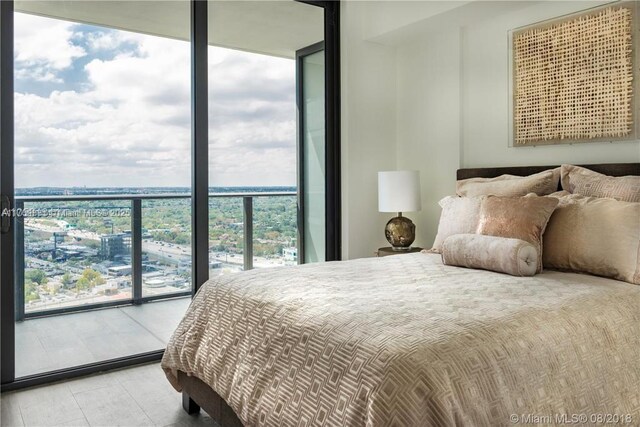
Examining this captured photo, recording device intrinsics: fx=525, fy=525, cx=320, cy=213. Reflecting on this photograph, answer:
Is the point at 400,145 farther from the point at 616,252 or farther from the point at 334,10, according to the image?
the point at 616,252

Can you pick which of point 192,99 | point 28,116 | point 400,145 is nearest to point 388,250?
point 400,145

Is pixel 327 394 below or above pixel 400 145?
below

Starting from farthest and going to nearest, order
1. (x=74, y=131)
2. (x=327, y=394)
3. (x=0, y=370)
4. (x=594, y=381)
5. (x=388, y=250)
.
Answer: (x=388, y=250)
(x=74, y=131)
(x=0, y=370)
(x=594, y=381)
(x=327, y=394)

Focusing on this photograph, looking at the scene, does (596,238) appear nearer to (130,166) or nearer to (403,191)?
(403,191)

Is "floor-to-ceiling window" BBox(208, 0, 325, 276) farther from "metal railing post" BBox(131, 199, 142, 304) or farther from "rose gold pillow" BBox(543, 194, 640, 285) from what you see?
"rose gold pillow" BBox(543, 194, 640, 285)

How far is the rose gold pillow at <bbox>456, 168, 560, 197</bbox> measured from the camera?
9.89ft

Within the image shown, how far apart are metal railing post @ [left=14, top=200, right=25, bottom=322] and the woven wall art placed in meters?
3.07

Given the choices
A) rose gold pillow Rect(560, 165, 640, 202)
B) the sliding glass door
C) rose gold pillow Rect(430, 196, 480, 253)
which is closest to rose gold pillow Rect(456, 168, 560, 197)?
rose gold pillow Rect(560, 165, 640, 202)

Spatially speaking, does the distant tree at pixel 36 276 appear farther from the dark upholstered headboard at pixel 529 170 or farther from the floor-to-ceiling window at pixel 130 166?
the dark upholstered headboard at pixel 529 170

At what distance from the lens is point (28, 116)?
2.94 meters

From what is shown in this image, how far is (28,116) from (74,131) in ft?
0.81

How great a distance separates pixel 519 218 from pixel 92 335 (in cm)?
257

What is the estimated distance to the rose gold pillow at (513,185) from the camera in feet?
9.89

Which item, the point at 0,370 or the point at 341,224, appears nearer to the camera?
the point at 0,370
